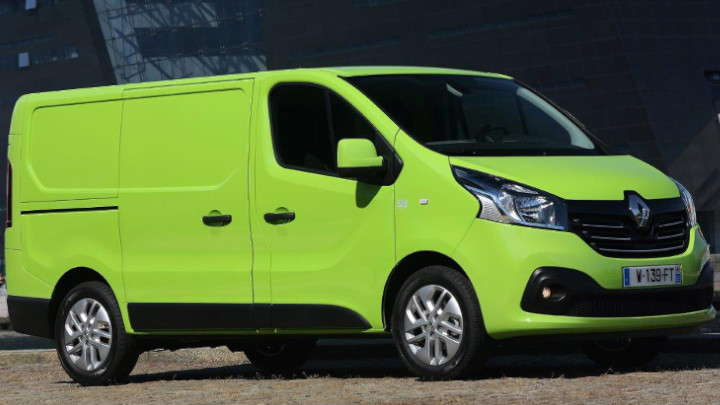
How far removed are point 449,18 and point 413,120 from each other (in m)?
70.6

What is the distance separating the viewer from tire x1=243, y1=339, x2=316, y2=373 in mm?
12008

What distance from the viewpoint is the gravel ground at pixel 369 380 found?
820 centimetres

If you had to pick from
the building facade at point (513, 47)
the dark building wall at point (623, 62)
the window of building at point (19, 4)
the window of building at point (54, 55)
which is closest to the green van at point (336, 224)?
the building facade at point (513, 47)

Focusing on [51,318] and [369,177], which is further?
[51,318]

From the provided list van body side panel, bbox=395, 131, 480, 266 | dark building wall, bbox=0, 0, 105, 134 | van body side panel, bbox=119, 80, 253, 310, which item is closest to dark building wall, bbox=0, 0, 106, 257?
dark building wall, bbox=0, 0, 105, 134

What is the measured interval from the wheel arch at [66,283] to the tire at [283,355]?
1.33 m

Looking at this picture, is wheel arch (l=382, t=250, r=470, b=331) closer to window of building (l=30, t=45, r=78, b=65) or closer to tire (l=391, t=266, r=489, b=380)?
tire (l=391, t=266, r=489, b=380)

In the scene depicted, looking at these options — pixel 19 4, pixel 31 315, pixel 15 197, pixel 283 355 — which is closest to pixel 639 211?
pixel 283 355

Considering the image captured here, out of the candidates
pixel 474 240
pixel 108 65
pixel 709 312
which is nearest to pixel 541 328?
pixel 474 240

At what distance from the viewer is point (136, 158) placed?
36.2 feet

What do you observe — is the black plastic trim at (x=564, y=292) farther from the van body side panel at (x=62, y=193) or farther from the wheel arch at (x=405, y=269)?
the van body side panel at (x=62, y=193)

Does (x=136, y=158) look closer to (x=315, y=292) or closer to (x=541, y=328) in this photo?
(x=315, y=292)

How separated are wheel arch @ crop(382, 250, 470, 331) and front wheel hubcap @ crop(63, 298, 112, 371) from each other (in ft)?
7.81

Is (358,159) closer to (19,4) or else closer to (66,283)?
(66,283)
